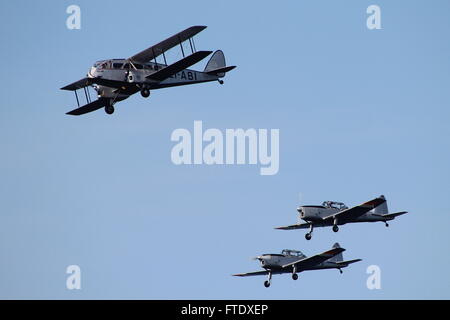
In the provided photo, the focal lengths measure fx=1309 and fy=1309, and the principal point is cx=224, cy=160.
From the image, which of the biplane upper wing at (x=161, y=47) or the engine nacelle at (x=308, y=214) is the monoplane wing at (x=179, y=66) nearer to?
the biplane upper wing at (x=161, y=47)

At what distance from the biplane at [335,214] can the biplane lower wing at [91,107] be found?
580 inches

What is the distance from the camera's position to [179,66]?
71.9 m

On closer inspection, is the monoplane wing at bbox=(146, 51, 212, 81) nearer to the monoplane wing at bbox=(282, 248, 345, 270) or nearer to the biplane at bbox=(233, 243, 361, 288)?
the biplane at bbox=(233, 243, 361, 288)

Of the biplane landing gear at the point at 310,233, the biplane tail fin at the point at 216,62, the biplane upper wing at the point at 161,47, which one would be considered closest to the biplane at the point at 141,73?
the biplane upper wing at the point at 161,47

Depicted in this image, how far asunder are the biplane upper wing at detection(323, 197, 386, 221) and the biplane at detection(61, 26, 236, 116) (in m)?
13.2

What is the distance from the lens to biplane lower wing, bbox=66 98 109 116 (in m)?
75.2

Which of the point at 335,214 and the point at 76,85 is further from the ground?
the point at 76,85

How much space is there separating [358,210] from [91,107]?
18480mm

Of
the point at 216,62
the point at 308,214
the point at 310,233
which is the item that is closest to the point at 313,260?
the point at 310,233

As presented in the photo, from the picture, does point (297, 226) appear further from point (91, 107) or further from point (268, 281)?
point (91, 107)

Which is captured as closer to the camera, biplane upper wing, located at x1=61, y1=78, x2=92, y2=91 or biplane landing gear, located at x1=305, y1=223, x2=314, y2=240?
biplane upper wing, located at x1=61, y1=78, x2=92, y2=91

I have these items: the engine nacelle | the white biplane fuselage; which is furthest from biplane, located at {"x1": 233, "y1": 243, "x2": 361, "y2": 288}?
the white biplane fuselage
